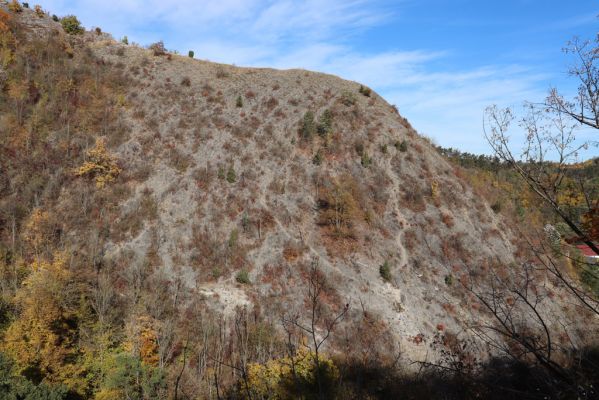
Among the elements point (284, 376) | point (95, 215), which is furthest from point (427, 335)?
point (95, 215)

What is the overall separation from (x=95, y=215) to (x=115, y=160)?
8.39m

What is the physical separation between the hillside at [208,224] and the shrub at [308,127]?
0.20 metres

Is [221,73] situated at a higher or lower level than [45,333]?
higher

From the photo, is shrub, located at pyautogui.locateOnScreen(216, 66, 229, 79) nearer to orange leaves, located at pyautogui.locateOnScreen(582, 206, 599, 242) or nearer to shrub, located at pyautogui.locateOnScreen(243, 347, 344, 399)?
shrub, located at pyautogui.locateOnScreen(243, 347, 344, 399)

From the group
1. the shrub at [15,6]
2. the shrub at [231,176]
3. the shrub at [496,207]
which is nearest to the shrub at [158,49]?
the shrub at [15,6]

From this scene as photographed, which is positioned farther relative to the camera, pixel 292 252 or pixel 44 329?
pixel 292 252

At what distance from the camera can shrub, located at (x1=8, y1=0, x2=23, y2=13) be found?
177ft

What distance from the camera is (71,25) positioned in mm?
57031

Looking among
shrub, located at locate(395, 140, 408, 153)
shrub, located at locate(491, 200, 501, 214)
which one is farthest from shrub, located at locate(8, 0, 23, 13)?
shrub, located at locate(491, 200, 501, 214)

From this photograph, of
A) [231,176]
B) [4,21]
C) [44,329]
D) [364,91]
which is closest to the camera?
[44,329]

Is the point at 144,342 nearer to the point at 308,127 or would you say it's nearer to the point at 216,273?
the point at 216,273

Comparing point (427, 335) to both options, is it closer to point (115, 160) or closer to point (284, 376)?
point (284, 376)

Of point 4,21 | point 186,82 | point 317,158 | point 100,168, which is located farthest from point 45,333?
point 4,21

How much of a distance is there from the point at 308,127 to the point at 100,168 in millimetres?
27199
